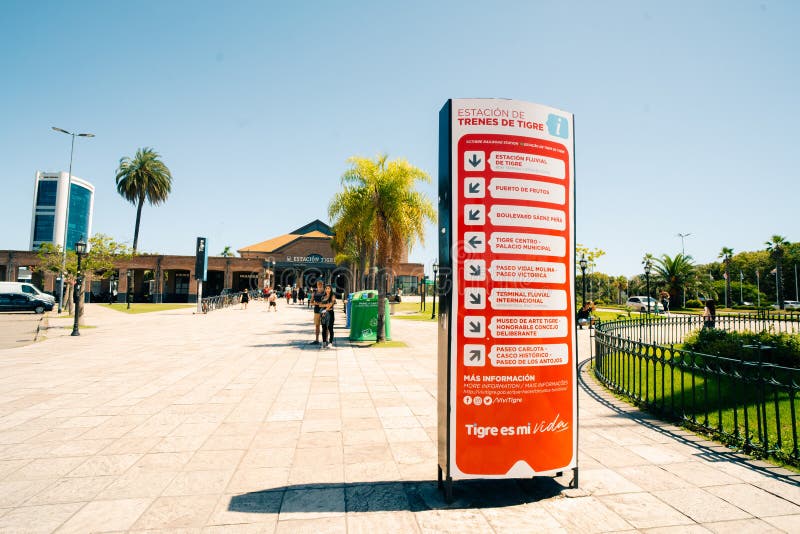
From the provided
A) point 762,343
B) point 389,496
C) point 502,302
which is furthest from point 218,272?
point 502,302

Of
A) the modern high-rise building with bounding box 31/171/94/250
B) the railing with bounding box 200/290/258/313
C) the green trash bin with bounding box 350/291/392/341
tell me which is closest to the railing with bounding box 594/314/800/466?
the green trash bin with bounding box 350/291/392/341

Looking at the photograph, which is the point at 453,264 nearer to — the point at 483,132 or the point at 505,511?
the point at 483,132

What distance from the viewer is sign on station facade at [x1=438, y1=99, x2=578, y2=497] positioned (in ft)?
11.1

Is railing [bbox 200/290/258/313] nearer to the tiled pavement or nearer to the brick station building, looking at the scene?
the brick station building

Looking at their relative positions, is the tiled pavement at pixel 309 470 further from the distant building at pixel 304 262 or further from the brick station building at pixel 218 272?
the distant building at pixel 304 262

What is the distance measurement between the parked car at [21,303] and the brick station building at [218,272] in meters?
17.9

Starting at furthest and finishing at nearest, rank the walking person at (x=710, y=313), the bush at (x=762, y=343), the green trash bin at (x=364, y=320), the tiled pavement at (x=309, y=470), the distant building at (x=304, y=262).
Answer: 1. the distant building at (x=304, y=262)
2. the green trash bin at (x=364, y=320)
3. the walking person at (x=710, y=313)
4. the bush at (x=762, y=343)
5. the tiled pavement at (x=309, y=470)

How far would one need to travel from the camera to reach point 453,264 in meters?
3.39

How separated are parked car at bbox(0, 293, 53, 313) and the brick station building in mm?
17905

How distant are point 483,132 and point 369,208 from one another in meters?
12.1

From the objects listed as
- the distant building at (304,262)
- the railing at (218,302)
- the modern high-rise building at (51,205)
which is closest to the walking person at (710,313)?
the railing at (218,302)

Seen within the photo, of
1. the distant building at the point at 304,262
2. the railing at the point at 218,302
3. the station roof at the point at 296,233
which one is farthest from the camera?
the station roof at the point at 296,233

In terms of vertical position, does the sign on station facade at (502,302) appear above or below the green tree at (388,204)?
below

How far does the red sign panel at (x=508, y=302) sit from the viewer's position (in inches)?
133
